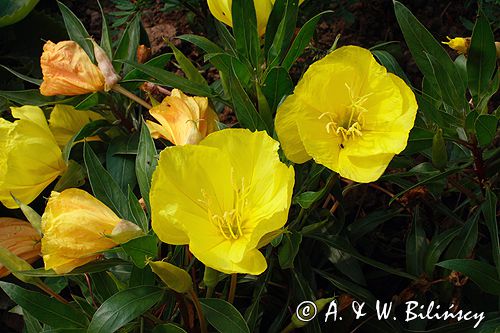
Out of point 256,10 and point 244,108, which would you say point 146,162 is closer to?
point 244,108

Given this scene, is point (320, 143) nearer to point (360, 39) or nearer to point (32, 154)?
point (32, 154)

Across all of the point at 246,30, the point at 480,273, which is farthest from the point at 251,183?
the point at 480,273

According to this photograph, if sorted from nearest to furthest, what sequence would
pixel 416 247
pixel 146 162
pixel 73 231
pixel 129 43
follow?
pixel 73 231
pixel 146 162
pixel 416 247
pixel 129 43

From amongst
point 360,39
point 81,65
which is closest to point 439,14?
point 360,39

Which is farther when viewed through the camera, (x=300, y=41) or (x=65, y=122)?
(x=65, y=122)

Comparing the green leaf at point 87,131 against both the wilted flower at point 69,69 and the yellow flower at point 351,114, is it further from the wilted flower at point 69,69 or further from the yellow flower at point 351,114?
the yellow flower at point 351,114

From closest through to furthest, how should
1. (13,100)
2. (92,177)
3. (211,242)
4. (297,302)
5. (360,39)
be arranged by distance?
1. (211,242)
2. (92,177)
3. (297,302)
4. (13,100)
5. (360,39)

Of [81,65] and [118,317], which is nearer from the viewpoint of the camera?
[118,317]
